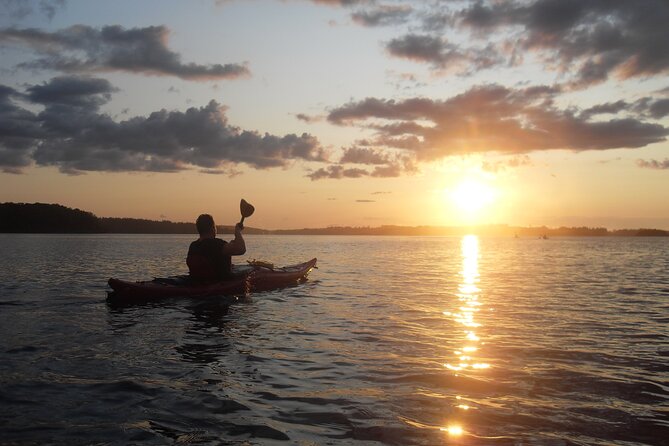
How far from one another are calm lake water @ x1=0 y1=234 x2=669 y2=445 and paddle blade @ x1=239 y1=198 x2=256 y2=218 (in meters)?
3.32

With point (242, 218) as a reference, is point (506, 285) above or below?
below

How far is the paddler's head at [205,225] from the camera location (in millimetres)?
15071

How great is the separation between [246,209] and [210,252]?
100 inches

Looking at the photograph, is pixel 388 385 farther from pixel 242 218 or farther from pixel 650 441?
pixel 242 218

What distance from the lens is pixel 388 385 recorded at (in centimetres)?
743

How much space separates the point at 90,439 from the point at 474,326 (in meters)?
9.98

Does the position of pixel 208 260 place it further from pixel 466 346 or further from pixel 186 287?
pixel 466 346

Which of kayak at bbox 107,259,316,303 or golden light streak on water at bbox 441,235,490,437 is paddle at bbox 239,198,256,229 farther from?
golden light streak on water at bbox 441,235,490,437

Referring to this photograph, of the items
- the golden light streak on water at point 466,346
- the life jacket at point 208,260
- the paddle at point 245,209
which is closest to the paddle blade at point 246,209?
the paddle at point 245,209

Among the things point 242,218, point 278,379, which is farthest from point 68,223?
point 278,379

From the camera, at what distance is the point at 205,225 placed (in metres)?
15.1

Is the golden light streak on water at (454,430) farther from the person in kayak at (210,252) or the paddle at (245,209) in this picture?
the paddle at (245,209)

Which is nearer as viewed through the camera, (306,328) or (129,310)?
(306,328)

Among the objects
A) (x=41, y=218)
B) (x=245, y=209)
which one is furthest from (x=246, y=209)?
(x=41, y=218)
